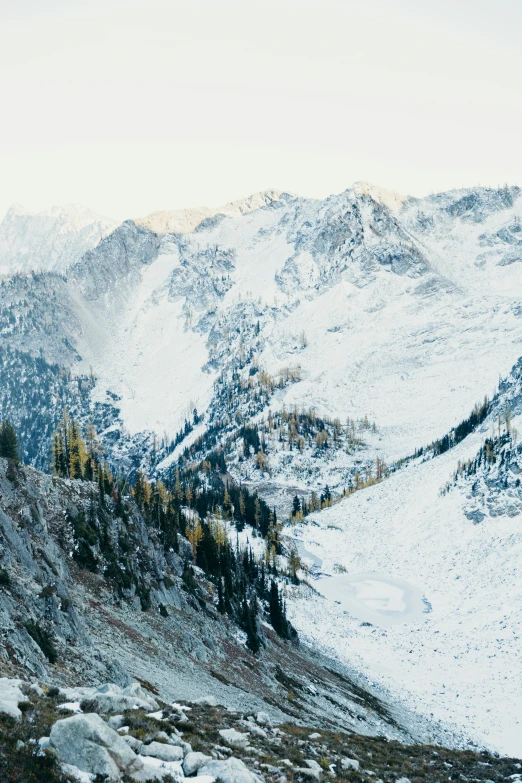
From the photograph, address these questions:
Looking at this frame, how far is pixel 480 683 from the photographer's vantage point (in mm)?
73062

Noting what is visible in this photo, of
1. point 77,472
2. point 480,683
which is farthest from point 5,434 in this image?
point 480,683

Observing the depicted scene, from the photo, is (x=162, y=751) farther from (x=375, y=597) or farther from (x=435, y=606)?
(x=375, y=597)

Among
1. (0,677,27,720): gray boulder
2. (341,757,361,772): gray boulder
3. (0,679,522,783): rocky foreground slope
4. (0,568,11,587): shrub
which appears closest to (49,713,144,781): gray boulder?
(0,679,522,783): rocky foreground slope

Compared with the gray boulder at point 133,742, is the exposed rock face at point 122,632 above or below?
below

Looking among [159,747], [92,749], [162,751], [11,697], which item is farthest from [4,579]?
[92,749]

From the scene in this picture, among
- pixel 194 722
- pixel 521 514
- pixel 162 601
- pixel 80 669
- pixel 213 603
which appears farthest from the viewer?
pixel 521 514

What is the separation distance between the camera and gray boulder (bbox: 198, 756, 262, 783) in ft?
57.5

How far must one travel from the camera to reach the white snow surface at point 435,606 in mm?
67750

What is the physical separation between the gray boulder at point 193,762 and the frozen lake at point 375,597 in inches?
3540

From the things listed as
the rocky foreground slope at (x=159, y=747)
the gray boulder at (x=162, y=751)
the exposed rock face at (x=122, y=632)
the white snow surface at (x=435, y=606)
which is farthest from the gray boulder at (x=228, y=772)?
the white snow surface at (x=435, y=606)

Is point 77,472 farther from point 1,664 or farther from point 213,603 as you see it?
point 1,664

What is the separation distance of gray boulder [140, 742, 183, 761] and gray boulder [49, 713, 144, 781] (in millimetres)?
1108

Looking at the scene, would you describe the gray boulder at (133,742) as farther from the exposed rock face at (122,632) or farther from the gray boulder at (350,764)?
the gray boulder at (350,764)

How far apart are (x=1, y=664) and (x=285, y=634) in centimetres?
5184
